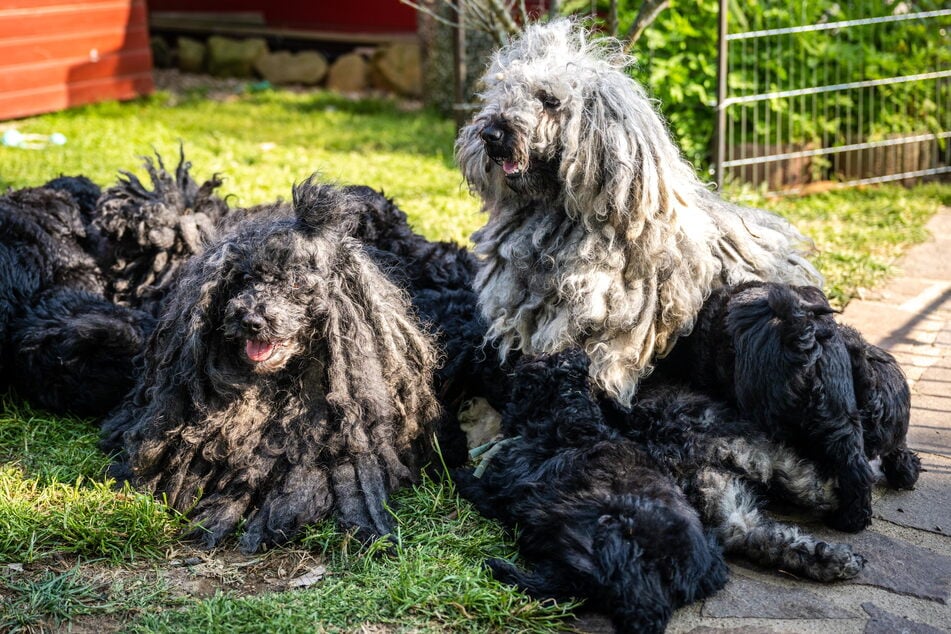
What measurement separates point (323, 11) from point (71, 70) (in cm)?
477

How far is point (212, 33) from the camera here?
15.1 m

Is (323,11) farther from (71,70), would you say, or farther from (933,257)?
(933,257)

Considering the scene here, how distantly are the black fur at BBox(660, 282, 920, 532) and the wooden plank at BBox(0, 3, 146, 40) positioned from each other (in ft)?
30.8

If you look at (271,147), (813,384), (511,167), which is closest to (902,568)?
(813,384)

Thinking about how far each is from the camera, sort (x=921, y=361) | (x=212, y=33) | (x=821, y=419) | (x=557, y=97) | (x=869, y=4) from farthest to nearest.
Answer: (x=212, y=33), (x=869, y=4), (x=921, y=361), (x=557, y=97), (x=821, y=419)

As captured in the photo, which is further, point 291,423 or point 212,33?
point 212,33

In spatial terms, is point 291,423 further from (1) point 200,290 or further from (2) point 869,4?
(2) point 869,4

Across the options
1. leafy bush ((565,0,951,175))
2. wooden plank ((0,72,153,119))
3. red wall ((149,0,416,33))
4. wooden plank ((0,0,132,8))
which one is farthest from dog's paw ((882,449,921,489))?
red wall ((149,0,416,33))

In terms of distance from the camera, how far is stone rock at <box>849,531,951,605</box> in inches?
122

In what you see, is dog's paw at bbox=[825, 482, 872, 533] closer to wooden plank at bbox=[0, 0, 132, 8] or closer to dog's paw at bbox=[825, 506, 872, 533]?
dog's paw at bbox=[825, 506, 872, 533]

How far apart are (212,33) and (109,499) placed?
42.4 feet

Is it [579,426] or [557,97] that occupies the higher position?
[557,97]

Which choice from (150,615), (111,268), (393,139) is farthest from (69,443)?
(393,139)

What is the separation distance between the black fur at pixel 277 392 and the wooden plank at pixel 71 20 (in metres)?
8.32
